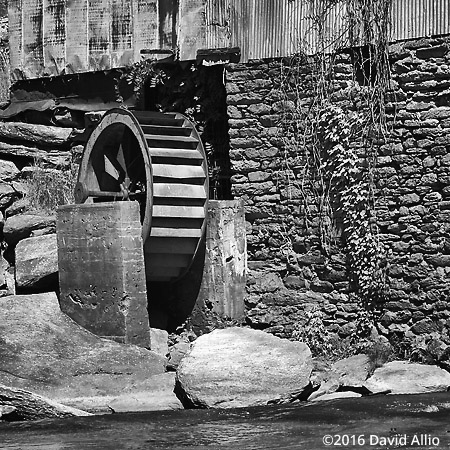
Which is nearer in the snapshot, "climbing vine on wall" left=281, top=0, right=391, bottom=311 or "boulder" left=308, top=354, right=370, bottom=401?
"boulder" left=308, top=354, right=370, bottom=401

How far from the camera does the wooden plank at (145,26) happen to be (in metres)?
12.2

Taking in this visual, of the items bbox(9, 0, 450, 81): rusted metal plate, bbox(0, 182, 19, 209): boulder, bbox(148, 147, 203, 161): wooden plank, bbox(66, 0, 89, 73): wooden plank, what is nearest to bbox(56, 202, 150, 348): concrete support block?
bbox(148, 147, 203, 161): wooden plank

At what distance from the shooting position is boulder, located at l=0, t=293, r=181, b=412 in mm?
9531

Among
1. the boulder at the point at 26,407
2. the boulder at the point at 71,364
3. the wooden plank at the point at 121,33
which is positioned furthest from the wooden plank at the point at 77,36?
the boulder at the point at 26,407

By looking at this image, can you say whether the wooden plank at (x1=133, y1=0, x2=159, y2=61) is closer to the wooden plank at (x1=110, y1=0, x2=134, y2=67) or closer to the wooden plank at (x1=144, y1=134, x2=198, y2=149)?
the wooden plank at (x1=110, y1=0, x2=134, y2=67)

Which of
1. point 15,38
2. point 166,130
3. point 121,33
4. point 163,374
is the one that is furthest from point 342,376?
point 15,38

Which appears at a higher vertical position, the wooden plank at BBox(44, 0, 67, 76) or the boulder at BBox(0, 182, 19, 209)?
the wooden plank at BBox(44, 0, 67, 76)

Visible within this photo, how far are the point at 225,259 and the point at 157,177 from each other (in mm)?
1064

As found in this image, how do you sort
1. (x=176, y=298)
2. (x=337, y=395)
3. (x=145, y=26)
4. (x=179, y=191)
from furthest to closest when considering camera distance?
(x=145, y=26) < (x=176, y=298) < (x=179, y=191) < (x=337, y=395)

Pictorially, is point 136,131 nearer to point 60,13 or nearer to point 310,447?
point 60,13

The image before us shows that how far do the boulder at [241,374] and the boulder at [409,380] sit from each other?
0.65m

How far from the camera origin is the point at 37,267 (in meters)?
11.5

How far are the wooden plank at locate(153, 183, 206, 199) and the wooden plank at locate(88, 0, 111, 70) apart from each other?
1.96 m

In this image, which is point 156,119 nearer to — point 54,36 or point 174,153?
point 174,153
